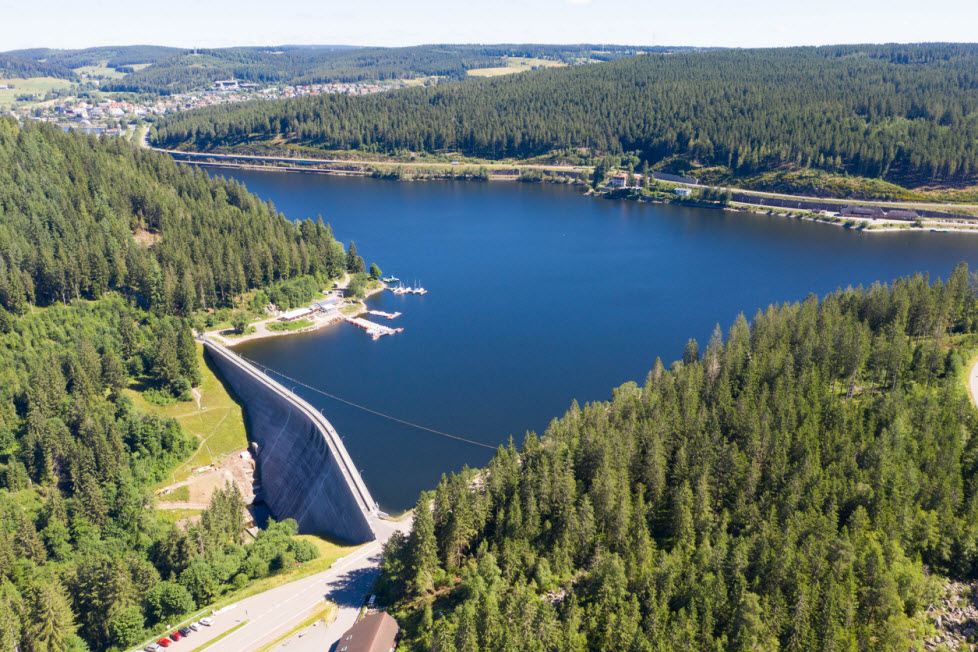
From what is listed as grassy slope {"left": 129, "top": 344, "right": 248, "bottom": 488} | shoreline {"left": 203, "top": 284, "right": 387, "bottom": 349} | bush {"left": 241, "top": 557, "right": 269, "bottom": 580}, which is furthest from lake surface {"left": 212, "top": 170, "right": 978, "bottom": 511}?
bush {"left": 241, "top": 557, "right": 269, "bottom": 580}

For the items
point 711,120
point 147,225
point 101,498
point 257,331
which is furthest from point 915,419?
point 711,120

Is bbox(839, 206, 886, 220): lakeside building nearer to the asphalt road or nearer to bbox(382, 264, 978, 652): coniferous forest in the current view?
bbox(382, 264, 978, 652): coniferous forest

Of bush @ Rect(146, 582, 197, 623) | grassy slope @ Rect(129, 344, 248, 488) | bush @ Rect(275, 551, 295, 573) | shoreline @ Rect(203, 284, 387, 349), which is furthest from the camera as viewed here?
shoreline @ Rect(203, 284, 387, 349)

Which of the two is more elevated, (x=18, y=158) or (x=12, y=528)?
(x=18, y=158)

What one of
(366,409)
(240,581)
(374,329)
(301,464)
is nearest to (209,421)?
(301,464)

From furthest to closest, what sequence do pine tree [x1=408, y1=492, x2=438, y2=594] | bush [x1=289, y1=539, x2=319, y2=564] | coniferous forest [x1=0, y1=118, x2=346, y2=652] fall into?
bush [x1=289, y1=539, x2=319, y2=564] < coniferous forest [x1=0, y1=118, x2=346, y2=652] < pine tree [x1=408, y1=492, x2=438, y2=594]

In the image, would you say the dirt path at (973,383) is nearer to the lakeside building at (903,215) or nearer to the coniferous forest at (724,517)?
the coniferous forest at (724,517)

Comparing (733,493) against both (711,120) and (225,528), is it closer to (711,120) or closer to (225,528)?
(225,528)
